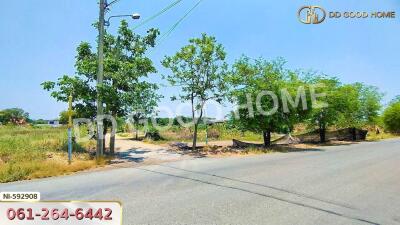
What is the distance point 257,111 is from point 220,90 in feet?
9.26

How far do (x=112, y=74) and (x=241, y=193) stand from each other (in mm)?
11539

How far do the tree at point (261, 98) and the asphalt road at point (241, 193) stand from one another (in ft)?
34.1

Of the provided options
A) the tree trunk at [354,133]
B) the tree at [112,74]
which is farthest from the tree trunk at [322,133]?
the tree at [112,74]

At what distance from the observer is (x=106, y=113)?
64.1 ft

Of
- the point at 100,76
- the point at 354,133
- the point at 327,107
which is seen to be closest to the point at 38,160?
the point at 100,76

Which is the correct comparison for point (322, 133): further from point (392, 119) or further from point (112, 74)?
point (392, 119)

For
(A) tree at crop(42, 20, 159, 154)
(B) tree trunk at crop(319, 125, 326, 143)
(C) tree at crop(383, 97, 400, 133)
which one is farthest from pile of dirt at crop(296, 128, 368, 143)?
(C) tree at crop(383, 97, 400, 133)

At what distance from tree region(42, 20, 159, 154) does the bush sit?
6114cm

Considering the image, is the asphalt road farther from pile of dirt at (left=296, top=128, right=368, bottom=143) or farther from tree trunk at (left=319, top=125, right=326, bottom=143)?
pile of dirt at (left=296, top=128, right=368, bottom=143)

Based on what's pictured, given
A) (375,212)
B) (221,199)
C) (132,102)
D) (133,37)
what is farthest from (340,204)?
(133,37)

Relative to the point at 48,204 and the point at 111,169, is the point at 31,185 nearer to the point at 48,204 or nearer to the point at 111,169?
the point at 111,169

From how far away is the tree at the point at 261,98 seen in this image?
25.2m

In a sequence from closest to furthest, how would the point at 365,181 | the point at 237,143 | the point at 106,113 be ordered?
the point at 365,181 → the point at 106,113 → the point at 237,143

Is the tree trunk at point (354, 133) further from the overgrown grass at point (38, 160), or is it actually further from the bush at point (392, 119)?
the bush at point (392, 119)
